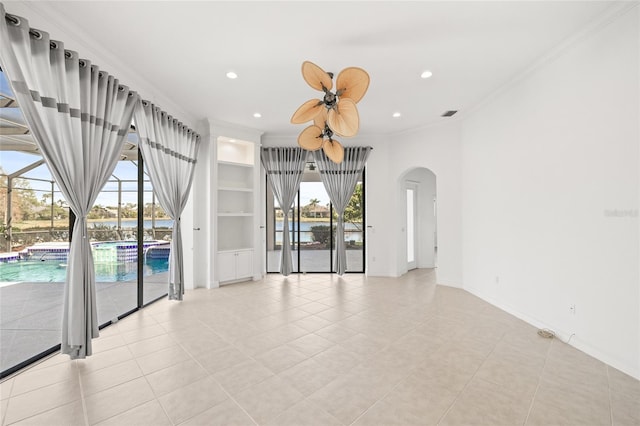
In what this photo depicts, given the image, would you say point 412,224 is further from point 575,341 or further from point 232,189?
point 232,189

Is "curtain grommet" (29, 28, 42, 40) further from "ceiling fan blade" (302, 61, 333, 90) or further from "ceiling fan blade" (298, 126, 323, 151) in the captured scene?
"ceiling fan blade" (298, 126, 323, 151)

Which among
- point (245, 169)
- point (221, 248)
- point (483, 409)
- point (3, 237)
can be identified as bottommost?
point (483, 409)

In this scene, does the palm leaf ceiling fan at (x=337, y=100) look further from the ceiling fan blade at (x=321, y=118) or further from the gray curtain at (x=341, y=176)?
the gray curtain at (x=341, y=176)

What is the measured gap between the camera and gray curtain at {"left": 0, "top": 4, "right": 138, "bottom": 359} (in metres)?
2.05

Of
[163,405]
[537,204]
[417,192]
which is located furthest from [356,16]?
[417,192]

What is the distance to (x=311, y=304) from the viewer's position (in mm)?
4043

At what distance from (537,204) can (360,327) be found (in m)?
2.58

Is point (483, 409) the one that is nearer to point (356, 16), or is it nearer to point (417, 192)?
point (356, 16)

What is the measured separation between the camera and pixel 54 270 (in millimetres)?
3664

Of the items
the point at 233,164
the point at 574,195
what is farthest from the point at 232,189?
the point at 574,195

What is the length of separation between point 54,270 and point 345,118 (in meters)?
4.37

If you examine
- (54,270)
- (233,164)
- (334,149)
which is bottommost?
(54,270)

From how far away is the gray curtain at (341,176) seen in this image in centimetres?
581

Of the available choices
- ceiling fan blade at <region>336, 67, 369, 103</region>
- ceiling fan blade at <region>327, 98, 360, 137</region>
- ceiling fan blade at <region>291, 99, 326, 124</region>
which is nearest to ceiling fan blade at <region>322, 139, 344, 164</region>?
ceiling fan blade at <region>291, 99, 326, 124</region>
